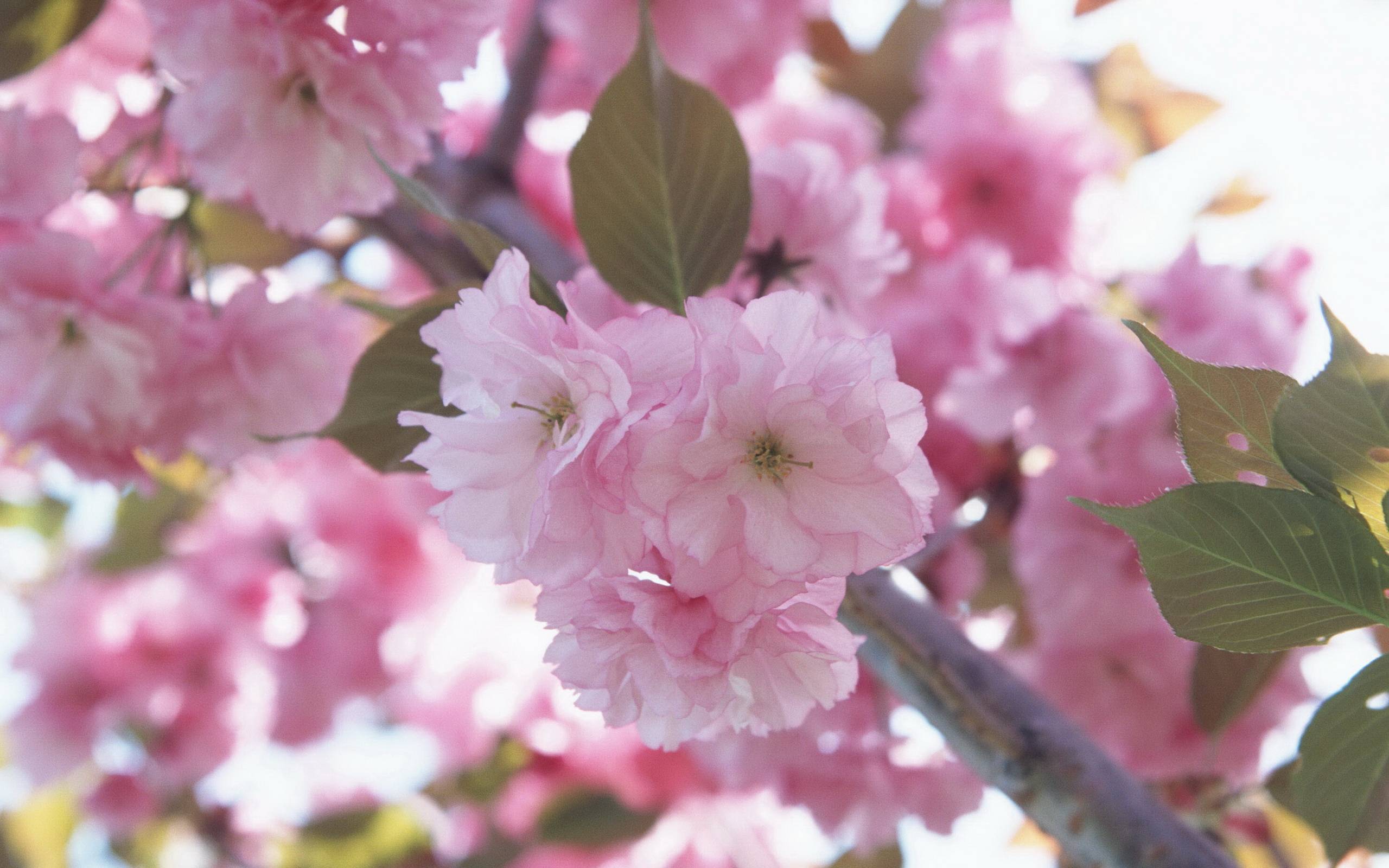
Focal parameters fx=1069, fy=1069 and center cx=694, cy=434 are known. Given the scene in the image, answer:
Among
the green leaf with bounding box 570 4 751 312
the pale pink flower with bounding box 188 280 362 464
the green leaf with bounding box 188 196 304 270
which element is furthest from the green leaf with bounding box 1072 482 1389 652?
the green leaf with bounding box 188 196 304 270

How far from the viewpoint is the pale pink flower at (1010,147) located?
1.34 meters

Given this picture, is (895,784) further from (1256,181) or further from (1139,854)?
(1256,181)

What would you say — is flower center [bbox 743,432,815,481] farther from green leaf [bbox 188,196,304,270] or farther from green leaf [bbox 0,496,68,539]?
green leaf [bbox 0,496,68,539]

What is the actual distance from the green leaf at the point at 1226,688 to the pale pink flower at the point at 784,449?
0.46 m

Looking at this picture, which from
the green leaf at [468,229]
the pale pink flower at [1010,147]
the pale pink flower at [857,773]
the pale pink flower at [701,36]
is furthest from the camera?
the pale pink flower at [1010,147]

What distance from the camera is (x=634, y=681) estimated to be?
487 millimetres

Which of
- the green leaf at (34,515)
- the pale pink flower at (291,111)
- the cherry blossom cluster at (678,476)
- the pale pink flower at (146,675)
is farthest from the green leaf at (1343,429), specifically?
the green leaf at (34,515)

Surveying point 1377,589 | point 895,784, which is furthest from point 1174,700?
point 1377,589

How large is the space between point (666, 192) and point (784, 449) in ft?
0.69

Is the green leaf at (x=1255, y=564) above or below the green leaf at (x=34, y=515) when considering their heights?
above

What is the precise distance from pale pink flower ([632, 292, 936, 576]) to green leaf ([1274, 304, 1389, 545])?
0.15 metres

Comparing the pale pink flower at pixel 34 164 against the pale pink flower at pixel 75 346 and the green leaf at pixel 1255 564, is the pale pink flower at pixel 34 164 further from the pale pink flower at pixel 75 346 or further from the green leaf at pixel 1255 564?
the green leaf at pixel 1255 564

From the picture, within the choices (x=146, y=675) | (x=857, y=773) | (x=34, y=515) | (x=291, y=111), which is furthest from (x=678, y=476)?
(x=34, y=515)

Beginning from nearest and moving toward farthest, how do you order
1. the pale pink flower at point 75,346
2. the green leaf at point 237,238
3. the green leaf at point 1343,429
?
the green leaf at point 1343,429
the pale pink flower at point 75,346
the green leaf at point 237,238
